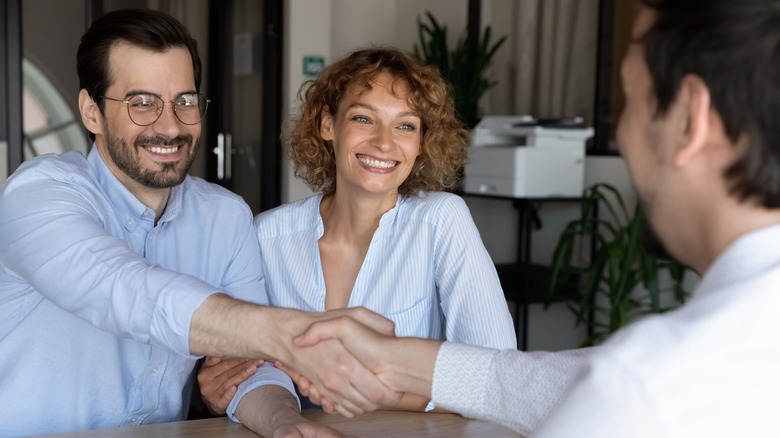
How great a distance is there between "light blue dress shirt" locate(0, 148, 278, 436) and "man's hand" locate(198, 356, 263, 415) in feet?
0.19

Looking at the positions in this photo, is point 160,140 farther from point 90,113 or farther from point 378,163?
point 378,163

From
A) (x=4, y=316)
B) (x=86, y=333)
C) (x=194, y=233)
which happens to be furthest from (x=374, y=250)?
(x=4, y=316)

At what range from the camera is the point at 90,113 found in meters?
2.09

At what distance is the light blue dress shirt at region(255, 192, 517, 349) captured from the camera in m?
2.16

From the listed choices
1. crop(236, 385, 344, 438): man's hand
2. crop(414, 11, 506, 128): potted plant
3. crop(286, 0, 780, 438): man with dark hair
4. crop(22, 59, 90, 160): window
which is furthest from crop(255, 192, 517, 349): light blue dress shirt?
crop(22, 59, 90, 160): window

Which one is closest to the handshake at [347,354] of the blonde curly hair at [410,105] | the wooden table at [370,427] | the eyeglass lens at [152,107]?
the wooden table at [370,427]

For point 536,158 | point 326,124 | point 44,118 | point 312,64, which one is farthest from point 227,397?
point 312,64

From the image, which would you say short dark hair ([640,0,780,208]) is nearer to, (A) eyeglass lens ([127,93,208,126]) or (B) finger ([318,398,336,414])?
(B) finger ([318,398,336,414])

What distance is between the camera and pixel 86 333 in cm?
189

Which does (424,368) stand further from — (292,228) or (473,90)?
(473,90)

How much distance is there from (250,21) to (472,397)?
232 inches

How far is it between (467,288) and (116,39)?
1.02 m

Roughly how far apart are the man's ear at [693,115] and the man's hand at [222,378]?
1.19m

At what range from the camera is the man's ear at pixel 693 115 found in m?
1.00
